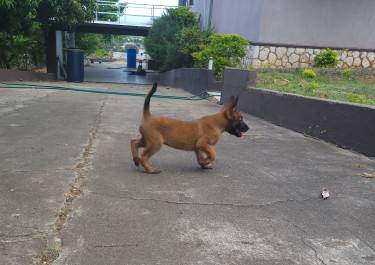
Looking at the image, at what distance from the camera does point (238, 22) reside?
15320 mm

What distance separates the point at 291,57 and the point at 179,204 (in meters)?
12.3

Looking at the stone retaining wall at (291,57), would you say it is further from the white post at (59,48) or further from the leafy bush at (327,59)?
the white post at (59,48)

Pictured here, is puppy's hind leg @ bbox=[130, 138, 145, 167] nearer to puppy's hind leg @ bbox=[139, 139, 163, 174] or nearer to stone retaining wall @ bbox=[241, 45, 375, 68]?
puppy's hind leg @ bbox=[139, 139, 163, 174]

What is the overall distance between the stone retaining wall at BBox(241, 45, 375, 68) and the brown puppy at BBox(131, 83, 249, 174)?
32.2 ft

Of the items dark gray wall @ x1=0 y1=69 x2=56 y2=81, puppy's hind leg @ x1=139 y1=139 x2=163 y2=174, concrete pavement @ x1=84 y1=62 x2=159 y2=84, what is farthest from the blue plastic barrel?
puppy's hind leg @ x1=139 y1=139 x2=163 y2=174

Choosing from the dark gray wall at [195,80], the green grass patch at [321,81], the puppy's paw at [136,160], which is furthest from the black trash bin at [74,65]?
the puppy's paw at [136,160]

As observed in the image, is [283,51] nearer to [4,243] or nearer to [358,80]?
[358,80]

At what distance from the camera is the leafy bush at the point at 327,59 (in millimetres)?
13297

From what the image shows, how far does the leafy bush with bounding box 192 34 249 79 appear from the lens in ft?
42.4

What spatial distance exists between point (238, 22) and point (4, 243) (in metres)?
14.8

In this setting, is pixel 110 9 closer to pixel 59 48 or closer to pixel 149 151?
pixel 59 48

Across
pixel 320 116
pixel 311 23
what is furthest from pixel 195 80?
pixel 320 116

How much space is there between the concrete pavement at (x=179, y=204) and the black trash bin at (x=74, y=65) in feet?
47.3

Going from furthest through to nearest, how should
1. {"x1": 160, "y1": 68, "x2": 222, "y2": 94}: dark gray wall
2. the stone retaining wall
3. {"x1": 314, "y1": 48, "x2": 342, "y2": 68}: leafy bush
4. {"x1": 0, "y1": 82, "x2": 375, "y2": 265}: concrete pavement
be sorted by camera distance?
the stone retaining wall < {"x1": 160, "y1": 68, "x2": 222, "y2": 94}: dark gray wall < {"x1": 314, "y1": 48, "x2": 342, "y2": 68}: leafy bush < {"x1": 0, "y1": 82, "x2": 375, "y2": 265}: concrete pavement
